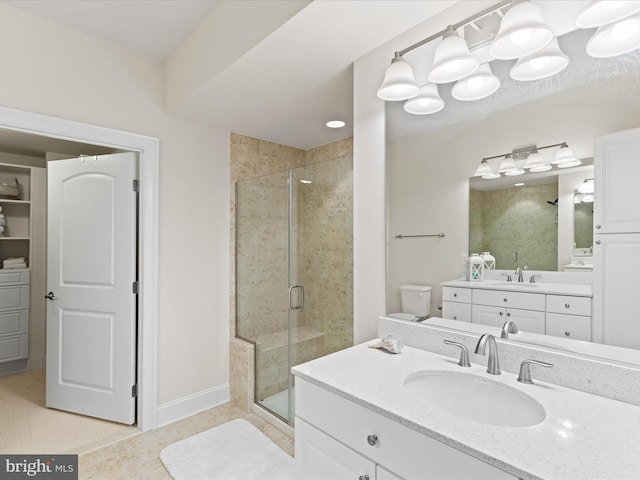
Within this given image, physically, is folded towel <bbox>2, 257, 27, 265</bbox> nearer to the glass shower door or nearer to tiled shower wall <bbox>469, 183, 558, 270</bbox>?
the glass shower door

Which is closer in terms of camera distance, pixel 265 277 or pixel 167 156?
pixel 167 156

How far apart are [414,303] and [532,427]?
795mm

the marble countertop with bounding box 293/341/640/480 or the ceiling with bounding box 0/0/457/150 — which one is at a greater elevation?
the ceiling with bounding box 0/0/457/150

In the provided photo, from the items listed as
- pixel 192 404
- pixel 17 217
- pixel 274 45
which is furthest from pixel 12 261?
pixel 274 45

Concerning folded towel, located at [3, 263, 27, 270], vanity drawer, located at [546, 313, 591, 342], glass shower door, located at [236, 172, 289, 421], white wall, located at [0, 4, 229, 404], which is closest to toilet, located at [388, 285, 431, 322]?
vanity drawer, located at [546, 313, 591, 342]

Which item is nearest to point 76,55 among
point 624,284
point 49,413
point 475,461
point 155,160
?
point 155,160

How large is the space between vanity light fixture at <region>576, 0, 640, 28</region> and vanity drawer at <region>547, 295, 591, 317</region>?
908 millimetres

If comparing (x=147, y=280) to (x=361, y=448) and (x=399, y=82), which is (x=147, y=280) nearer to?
(x=361, y=448)

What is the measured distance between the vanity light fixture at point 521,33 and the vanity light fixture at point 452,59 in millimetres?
87

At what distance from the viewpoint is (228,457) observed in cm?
216

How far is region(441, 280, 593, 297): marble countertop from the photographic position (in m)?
1.23

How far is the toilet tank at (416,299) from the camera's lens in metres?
1.66

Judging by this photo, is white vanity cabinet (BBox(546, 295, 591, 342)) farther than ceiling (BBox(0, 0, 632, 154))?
No

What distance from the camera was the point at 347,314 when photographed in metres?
2.57
